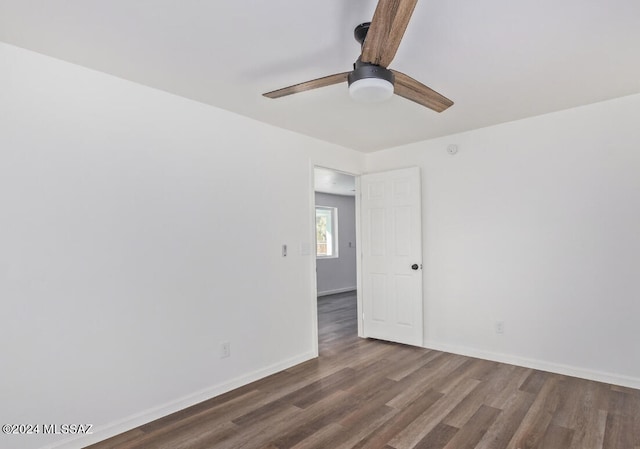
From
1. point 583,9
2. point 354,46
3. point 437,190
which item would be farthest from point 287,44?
point 437,190

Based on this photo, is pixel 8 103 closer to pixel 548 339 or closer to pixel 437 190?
pixel 437 190

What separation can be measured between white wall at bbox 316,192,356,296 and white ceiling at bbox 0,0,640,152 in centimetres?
527

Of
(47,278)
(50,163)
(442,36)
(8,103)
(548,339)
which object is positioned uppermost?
(442,36)

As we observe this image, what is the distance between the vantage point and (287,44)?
2.10 m

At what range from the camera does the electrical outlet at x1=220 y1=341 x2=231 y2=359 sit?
3.01 m

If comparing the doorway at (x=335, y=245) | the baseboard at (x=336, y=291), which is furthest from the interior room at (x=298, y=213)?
the baseboard at (x=336, y=291)

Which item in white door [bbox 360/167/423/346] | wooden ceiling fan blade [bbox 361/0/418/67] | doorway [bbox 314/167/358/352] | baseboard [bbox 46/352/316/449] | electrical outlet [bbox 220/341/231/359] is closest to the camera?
wooden ceiling fan blade [bbox 361/0/418/67]

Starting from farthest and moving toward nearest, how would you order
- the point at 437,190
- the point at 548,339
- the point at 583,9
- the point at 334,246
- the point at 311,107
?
1. the point at 334,246
2. the point at 437,190
3. the point at 548,339
4. the point at 311,107
5. the point at 583,9

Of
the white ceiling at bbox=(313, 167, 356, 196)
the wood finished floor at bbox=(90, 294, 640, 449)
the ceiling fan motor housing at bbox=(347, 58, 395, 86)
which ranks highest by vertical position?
the white ceiling at bbox=(313, 167, 356, 196)

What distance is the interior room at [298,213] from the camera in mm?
2008

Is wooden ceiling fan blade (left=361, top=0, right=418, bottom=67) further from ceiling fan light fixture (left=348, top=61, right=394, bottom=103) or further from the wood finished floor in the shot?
the wood finished floor

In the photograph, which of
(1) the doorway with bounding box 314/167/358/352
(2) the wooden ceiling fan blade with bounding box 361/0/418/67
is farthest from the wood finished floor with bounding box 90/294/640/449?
(1) the doorway with bounding box 314/167/358/352

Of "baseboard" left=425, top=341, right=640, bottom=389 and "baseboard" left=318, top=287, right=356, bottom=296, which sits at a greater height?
"baseboard" left=318, top=287, right=356, bottom=296

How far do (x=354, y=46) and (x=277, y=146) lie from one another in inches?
64.5
